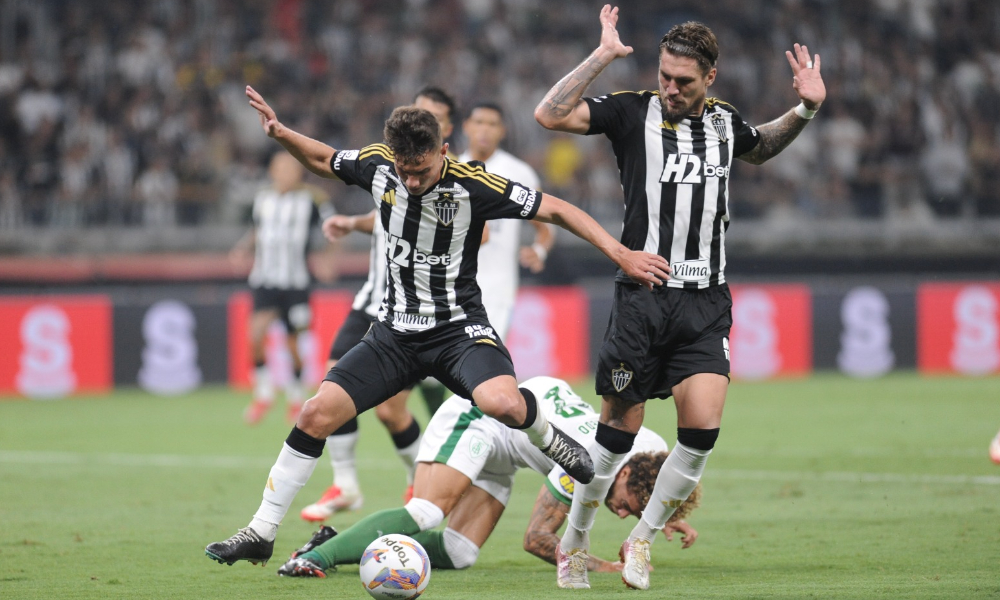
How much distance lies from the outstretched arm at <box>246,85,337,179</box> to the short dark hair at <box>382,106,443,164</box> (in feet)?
1.51

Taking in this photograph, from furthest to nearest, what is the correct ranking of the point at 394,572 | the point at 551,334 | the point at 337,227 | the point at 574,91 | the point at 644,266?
1. the point at 551,334
2. the point at 337,227
3. the point at 574,91
4. the point at 644,266
5. the point at 394,572

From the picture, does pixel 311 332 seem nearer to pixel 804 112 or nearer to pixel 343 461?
pixel 343 461

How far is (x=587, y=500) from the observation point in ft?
18.6

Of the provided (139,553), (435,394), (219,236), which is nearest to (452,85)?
(219,236)

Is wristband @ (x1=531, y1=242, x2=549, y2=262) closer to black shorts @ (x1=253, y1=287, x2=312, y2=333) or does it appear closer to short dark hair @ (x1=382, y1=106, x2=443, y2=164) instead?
short dark hair @ (x1=382, y1=106, x2=443, y2=164)

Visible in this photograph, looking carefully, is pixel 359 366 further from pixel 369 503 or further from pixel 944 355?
pixel 944 355

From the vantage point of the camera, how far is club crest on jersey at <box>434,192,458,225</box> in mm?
5496

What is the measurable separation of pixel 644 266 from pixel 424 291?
1.01 m

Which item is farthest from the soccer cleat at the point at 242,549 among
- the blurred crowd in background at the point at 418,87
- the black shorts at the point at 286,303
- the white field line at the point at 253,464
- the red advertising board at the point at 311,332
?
the blurred crowd in background at the point at 418,87

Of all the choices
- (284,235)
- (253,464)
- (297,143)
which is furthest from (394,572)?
(284,235)

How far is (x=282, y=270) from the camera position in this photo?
41.3ft

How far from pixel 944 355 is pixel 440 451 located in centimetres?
1233

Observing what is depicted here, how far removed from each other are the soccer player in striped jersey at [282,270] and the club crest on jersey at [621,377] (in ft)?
24.0

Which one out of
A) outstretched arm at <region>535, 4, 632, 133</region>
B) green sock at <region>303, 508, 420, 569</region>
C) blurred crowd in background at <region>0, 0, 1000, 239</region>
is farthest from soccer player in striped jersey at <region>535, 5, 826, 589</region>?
blurred crowd in background at <region>0, 0, 1000, 239</region>
